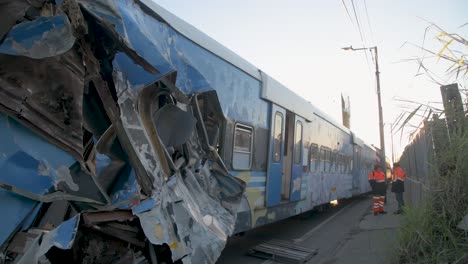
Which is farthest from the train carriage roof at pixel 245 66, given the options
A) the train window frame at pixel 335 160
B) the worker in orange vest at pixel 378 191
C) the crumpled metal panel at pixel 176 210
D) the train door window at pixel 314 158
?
the worker in orange vest at pixel 378 191

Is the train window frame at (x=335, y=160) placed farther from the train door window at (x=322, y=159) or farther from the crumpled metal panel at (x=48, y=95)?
the crumpled metal panel at (x=48, y=95)

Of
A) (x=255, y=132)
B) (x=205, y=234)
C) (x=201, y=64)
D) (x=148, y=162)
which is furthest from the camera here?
(x=255, y=132)

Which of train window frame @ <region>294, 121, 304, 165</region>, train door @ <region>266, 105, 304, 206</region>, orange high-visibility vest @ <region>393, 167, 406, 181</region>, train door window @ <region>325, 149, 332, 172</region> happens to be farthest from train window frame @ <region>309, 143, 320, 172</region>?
orange high-visibility vest @ <region>393, 167, 406, 181</region>

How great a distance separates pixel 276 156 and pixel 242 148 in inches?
60.1

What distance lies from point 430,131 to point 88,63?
11.9ft

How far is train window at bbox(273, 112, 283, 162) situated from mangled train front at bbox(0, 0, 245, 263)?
139 inches

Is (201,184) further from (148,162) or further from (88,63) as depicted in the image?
(88,63)

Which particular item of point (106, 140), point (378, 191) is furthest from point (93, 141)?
point (378, 191)

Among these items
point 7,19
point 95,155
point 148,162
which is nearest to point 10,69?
point 7,19

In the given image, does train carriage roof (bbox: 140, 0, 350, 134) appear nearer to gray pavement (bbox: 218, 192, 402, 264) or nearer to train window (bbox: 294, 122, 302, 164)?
train window (bbox: 294, 122, 302, 164)

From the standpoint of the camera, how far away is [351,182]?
17.1 meters

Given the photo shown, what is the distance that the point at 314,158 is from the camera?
10359 millimetres

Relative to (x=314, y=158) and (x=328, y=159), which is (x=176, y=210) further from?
(x=328, y=159)

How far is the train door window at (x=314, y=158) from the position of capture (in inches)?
396
